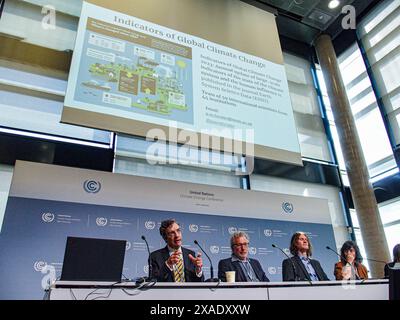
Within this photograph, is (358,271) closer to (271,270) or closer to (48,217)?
(271,270)

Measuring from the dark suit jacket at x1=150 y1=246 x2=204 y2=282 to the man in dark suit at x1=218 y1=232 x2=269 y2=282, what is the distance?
295mm

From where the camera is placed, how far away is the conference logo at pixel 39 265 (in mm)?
2236

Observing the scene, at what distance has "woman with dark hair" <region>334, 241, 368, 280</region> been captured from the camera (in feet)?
9.56

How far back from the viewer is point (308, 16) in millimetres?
5145

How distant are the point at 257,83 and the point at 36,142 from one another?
2.31m

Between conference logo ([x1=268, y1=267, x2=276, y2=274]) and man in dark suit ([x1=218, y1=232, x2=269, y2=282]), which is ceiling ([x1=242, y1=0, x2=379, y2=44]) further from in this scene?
conference logo ([x1=268, y1=267, x2=276, y2=274])

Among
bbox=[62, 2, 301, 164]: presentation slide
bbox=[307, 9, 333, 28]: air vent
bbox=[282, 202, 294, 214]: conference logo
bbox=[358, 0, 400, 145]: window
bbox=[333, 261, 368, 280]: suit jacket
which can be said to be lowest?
bbox=[333, 261, 368, 280]: suit jacket

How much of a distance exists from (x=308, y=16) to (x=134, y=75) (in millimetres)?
3652

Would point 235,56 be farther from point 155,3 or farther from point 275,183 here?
point 275,183

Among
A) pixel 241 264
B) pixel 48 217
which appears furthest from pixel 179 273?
pixel 48 217

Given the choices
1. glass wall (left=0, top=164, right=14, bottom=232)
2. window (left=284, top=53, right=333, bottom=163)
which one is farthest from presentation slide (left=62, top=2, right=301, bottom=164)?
window (left=284, top=53, right=333, bottom=163)

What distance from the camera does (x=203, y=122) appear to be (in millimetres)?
2895

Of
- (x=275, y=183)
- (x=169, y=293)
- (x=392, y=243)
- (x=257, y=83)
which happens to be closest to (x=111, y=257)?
(x=169, y=293)
